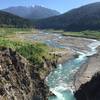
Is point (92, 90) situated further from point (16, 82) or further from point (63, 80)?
point (63, 80)

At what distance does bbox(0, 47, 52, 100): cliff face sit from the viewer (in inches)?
2446

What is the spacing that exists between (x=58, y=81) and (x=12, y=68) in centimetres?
2575

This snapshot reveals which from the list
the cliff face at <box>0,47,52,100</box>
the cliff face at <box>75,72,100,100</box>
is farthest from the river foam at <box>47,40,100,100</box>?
the cliff face at <box>75,72,100,100</box>

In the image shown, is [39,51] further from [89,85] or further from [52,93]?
[89,85]

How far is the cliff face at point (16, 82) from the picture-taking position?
62.1 m

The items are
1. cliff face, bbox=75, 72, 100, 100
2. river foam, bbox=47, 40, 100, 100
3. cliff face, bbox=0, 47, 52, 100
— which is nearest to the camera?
cliff face, bbox=75, 72, 100, 100

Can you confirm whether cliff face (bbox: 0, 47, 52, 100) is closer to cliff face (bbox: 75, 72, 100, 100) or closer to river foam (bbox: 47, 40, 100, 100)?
river foam (bbox: 47, 40, 100, 100)

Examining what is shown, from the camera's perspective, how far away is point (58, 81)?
9144cm

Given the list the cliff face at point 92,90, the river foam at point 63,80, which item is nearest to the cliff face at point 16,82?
the river foam at point 63,80

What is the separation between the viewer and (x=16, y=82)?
67.6 metres

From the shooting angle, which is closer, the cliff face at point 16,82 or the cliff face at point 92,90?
the cliff face at point 92,90

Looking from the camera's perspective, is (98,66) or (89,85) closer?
(89,85)

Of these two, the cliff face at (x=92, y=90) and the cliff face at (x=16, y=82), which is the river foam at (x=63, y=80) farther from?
the cliff face at (x=92, y=90)

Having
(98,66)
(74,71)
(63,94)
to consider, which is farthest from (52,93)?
(98,66)
